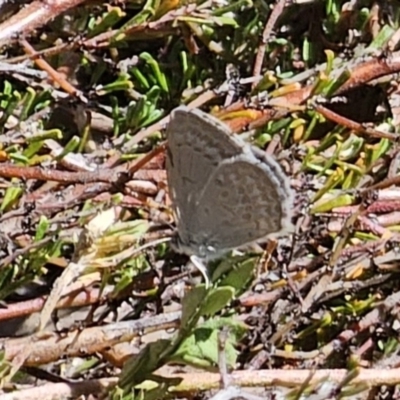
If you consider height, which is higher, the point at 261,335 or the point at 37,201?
the point at 37,201

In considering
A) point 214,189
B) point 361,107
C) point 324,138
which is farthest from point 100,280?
point 361,107

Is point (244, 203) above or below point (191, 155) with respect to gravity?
below

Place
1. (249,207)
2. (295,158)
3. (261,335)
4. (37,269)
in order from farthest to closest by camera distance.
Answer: (295,158), (261,335), (37,269), (249,207)

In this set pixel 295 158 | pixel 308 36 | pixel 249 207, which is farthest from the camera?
pixel 308 36

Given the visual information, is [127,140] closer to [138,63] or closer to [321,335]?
[138,63]

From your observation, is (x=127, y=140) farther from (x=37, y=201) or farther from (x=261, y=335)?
(x=261, y=335)

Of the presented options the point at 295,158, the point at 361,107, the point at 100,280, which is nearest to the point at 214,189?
the point at 100,280

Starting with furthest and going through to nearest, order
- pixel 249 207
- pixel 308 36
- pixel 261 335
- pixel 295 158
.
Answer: pixel 308 36 → pixel 295 158 → pixel 261 335 → pixel 249 207

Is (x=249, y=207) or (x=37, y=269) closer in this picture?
(x=249, y=207)

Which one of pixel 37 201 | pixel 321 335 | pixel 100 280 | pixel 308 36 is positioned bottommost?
pixel 321 335
